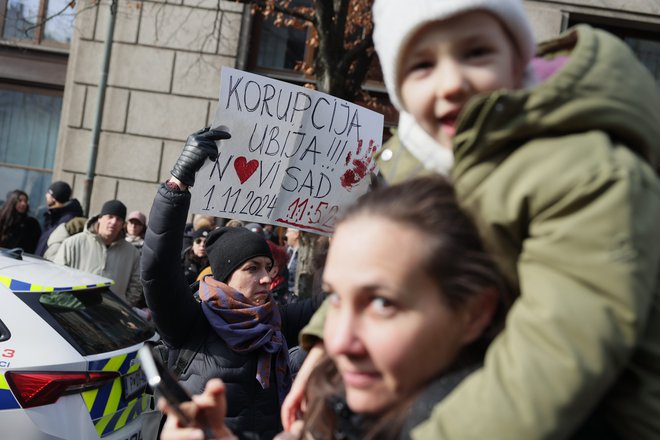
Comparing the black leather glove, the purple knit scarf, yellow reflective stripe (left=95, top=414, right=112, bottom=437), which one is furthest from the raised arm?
yellow reflective stripe (left=95, top=414, right=112, bottom=437)

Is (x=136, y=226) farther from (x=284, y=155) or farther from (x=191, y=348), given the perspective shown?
(x=191, y=348)

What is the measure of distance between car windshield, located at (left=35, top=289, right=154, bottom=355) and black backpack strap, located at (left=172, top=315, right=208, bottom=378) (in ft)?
3.81

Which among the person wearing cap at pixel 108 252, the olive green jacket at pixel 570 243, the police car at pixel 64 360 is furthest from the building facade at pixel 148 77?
the olive green jacket at pixel 570 243

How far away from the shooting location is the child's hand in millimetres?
1363

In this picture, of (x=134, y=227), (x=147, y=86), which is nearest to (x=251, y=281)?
(x=134, y=227)

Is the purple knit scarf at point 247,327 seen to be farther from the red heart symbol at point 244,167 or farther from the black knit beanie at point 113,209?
the black knit beanie at point 113,209

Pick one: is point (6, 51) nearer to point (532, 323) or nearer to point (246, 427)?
point (246, 427)

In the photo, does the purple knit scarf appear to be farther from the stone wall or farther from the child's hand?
the stone wall

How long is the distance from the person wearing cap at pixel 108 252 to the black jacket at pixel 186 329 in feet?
14.6

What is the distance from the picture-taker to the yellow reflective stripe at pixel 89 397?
4.43 metres

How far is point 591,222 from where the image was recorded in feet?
3.48

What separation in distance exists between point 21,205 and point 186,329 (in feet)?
22.3

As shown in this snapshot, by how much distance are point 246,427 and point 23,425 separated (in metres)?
1.42

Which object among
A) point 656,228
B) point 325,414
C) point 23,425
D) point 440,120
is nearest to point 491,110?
point 440,120
